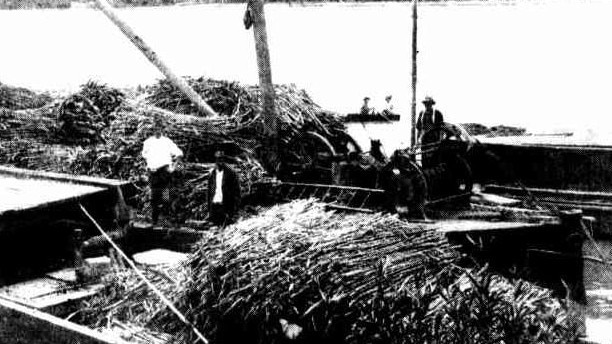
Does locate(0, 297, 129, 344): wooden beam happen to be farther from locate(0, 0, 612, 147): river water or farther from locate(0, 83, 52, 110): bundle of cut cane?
locate(0, 0, 612, 147): river water

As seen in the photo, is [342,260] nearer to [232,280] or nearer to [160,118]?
[232,280]

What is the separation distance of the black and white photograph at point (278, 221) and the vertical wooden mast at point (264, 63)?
0.16ft

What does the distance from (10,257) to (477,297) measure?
6.29m

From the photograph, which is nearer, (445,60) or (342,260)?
(342,260)

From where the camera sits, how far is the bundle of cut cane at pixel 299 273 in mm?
5402

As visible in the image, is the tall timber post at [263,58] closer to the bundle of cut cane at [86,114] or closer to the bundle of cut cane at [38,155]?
the bundle of cut cane at [38,155]

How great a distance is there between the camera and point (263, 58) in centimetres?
1230

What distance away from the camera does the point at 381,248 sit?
235 inches

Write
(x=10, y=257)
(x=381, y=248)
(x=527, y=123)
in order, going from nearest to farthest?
1. (x=381, y=248)
2. (x=10, y=257)
3. (x=527, y=123)

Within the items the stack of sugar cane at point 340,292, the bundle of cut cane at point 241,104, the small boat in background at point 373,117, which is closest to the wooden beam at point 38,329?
the stack of sugar cane at point 340,292

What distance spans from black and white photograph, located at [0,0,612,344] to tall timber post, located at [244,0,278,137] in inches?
1.8

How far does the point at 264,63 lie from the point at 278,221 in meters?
6.65

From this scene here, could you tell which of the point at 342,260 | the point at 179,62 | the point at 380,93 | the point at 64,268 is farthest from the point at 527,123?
the point at 342,260

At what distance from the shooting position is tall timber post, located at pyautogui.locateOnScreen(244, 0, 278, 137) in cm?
1190
